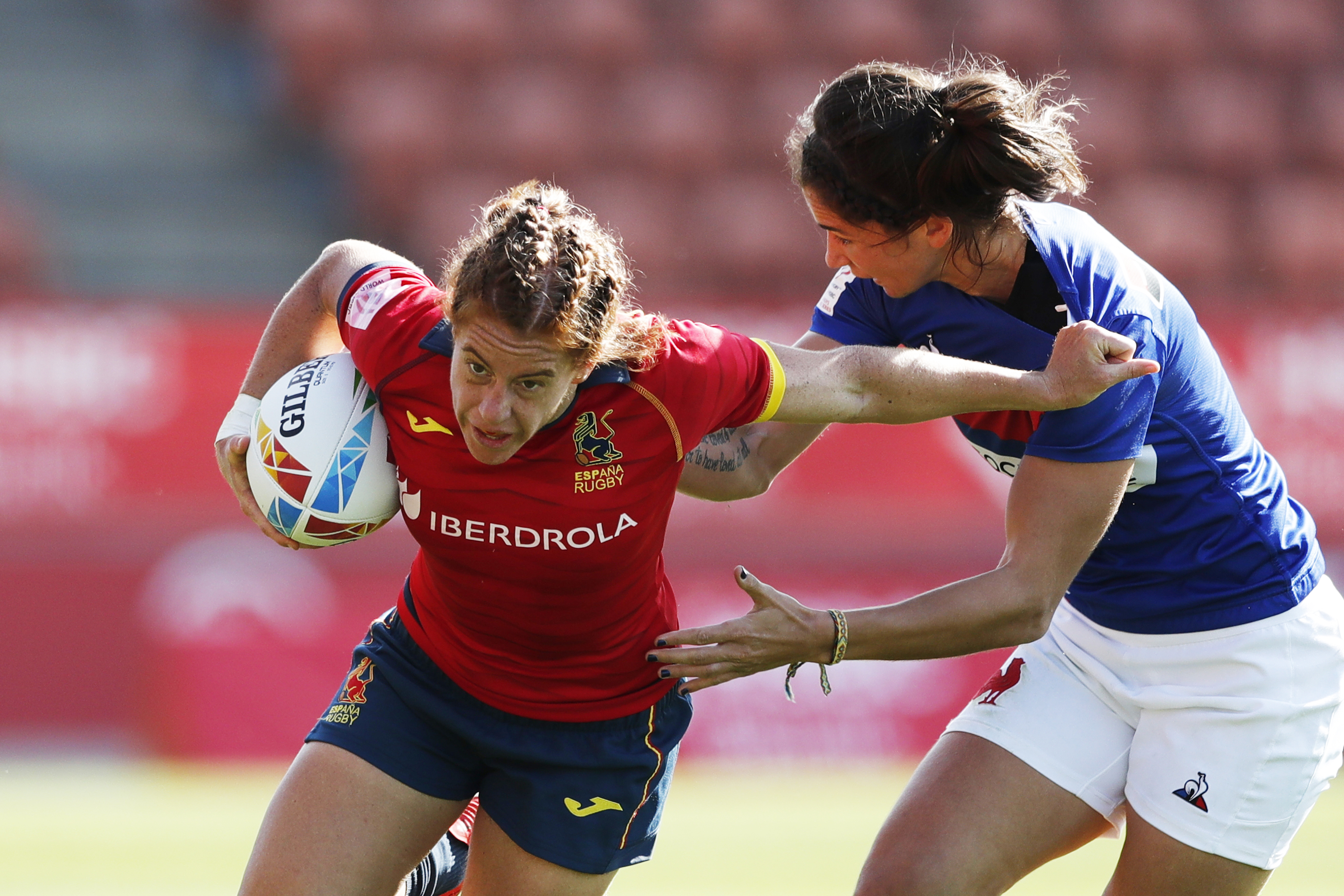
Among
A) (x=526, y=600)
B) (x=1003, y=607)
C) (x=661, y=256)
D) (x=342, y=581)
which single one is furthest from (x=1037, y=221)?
(x=661, y=256)

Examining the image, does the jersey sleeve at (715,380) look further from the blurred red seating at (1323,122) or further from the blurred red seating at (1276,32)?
the blurred red seating at (1276,32)

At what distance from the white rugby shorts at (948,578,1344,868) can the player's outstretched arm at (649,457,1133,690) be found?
36cm

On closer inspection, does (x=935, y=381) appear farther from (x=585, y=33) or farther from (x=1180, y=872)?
(x=585, y=33)

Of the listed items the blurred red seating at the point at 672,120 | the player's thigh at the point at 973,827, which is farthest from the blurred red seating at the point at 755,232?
the player's thigh at the point at 973,827

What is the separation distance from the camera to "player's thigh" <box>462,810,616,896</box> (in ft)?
10.9

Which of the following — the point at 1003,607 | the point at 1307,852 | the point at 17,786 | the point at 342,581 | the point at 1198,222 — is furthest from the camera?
the point at 1198,222

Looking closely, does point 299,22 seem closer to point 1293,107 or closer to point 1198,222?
point 1198,222

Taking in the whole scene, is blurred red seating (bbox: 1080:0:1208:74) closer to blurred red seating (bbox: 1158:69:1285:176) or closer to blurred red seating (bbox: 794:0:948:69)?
blurred red seating (bbox: 1158:69:1285:176)

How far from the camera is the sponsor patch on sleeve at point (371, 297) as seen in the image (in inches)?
129

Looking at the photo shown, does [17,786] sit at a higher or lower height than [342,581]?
lower

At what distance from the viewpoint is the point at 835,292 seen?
368cm

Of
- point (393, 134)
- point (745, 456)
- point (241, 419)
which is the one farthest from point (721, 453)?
point (393, 134)

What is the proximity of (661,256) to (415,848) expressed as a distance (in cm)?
833

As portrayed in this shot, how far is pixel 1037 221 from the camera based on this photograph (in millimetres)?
3311
